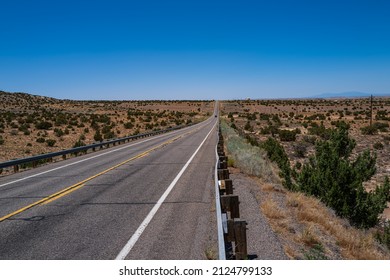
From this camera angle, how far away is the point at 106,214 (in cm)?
893

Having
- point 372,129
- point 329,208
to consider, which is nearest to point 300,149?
point 372,129

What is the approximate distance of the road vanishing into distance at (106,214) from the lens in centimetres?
654

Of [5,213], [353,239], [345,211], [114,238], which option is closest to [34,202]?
[5,213]

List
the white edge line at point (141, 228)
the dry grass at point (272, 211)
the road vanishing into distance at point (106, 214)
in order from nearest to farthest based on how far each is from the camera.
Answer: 1. the white edge line at point (141, 228)
2. the road vanishing into distance at point (106, 214)
3. the dry grass at point (272, 211)

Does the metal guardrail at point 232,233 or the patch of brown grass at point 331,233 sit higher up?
the metal guardrail at point 232,233

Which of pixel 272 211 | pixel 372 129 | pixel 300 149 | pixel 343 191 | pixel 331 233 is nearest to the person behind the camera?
pixel 331 233

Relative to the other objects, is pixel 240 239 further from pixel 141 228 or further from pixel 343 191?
pixel 343 191

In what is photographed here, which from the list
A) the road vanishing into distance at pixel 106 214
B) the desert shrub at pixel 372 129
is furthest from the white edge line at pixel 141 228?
the desert shrub at pixel 372 129

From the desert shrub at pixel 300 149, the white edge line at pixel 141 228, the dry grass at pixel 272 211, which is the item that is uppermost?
the white edge line at pixel 141 228

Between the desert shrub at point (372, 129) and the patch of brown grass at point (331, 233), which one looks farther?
the desert shrub at point (372, 129)

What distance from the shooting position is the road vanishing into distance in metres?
6.54

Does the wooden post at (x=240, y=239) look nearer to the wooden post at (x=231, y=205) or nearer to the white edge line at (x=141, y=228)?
the wooden post at (x=231, y=205)

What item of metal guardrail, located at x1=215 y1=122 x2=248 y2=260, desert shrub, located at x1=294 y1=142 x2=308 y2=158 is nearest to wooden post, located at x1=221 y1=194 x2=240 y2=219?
metal guardrail, located at x1=215 y1=122 x2=248 y2=260

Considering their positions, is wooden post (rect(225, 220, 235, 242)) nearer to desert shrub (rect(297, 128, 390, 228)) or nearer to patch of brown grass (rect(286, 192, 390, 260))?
patch of brown grass (rect(286, 192, 390, 260))
